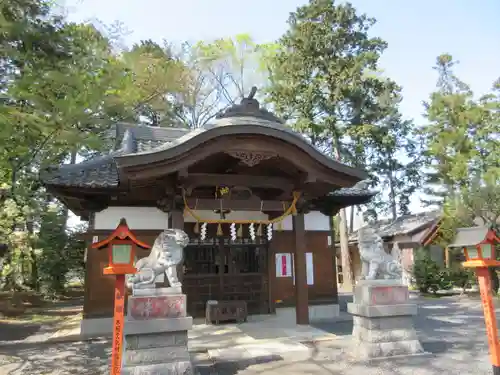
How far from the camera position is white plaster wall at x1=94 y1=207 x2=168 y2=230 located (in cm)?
1000

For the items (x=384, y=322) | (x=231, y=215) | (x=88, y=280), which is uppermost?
(x=231, y=215)

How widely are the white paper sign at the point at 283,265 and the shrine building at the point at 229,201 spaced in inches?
1.2

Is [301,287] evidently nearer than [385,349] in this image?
No

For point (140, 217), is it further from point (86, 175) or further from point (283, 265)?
point (283, 265)

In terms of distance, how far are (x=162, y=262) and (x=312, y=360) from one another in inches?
129

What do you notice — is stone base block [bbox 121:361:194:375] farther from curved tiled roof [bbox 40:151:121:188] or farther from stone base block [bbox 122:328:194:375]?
curved tiled roof [bbox 40:151:121:188]

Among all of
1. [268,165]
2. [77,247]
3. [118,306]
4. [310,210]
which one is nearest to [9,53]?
[118,306]

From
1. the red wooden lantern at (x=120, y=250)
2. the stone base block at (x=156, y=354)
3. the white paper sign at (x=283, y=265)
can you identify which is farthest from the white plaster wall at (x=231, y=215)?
the red wooden lantern at (x=120, y=250)

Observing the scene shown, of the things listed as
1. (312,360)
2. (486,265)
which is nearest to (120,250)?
(312,360)

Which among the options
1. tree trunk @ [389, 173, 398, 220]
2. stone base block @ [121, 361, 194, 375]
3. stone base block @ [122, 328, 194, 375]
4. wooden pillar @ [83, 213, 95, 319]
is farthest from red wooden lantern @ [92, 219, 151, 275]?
tree trunk @ [389, 173, 398, 220]

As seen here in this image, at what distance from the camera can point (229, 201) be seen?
29.5 feet

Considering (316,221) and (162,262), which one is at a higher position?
(316,221)

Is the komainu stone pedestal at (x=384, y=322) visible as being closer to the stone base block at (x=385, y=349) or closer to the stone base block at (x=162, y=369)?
the stone base block at (x=385, y=349)

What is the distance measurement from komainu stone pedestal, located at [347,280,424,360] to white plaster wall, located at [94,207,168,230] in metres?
5.83
